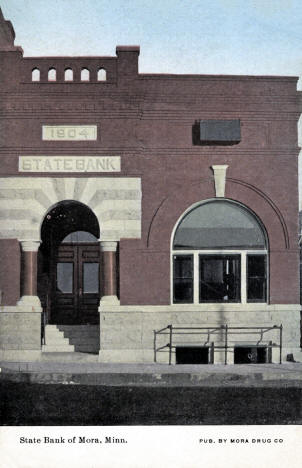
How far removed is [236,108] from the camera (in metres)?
16.3

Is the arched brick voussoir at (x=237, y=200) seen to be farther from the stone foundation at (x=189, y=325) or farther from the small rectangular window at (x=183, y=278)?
the stone foundation at (x=189, y=325)

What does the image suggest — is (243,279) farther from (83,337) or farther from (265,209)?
(83,337)

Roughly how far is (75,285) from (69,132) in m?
5.30

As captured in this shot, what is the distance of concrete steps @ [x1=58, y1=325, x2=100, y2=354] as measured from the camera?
16656 mm

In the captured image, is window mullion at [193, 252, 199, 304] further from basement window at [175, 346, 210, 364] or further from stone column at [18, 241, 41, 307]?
stone column at [18, 241, 41, 307]

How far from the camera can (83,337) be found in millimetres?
16922

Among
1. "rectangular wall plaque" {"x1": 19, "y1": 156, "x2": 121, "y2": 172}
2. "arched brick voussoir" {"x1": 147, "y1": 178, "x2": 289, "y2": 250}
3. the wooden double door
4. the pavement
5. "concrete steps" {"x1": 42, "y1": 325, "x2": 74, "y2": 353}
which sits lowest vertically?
the pavement

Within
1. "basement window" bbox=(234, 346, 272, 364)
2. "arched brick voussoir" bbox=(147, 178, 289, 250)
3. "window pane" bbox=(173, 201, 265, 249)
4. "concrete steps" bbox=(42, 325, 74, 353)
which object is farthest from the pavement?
"arched brick voussoir" bbox=(147, 178, 289, 250)

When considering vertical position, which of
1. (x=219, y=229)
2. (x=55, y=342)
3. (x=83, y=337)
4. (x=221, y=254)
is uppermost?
(x=219, y=229)

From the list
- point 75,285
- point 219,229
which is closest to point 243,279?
point 219,229

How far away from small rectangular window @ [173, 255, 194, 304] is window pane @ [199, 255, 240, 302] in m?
0.25

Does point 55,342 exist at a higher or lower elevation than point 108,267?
lower
